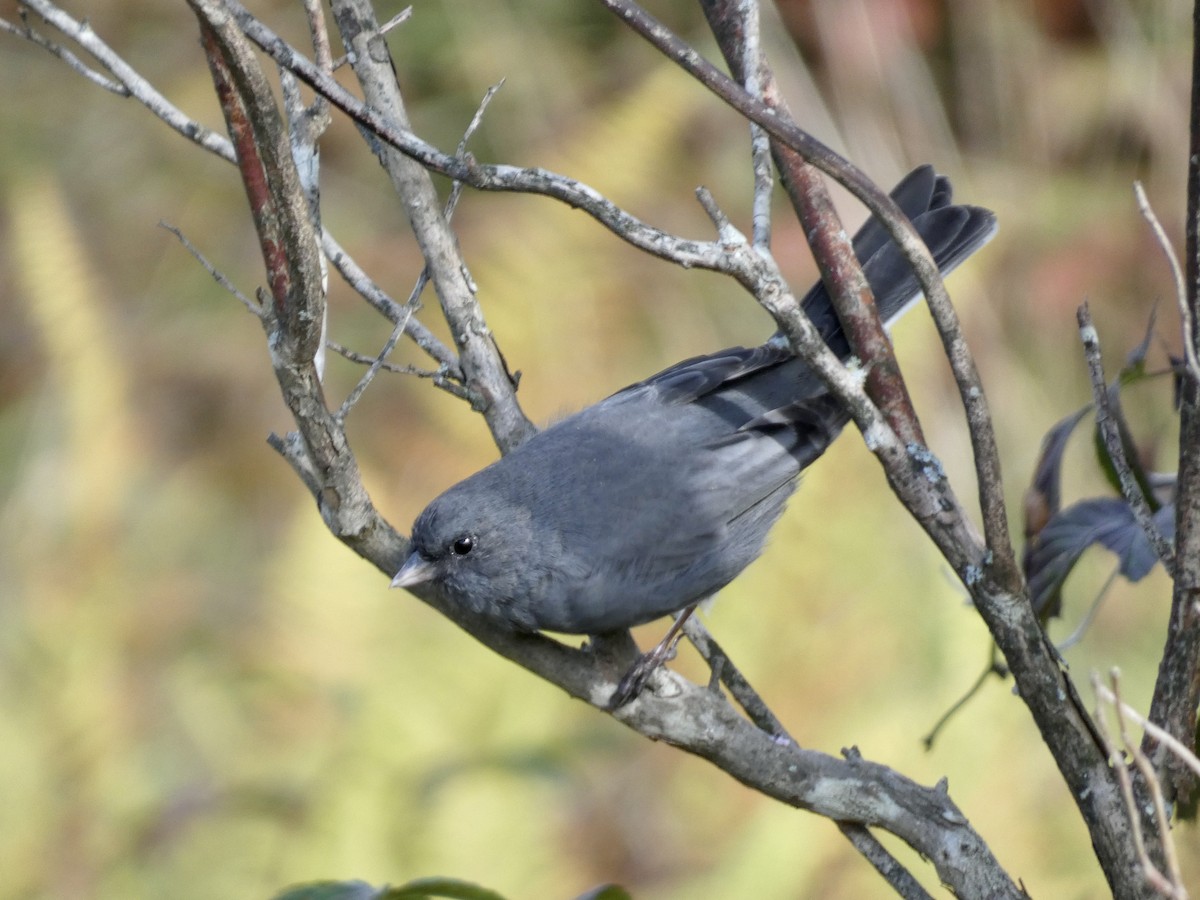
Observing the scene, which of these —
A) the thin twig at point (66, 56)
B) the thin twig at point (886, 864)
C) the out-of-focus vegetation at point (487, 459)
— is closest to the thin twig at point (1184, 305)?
the thin twig at point (886, 864)

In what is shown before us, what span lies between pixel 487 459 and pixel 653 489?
6.51 ft

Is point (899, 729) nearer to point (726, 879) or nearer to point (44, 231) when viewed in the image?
point (726, 879)

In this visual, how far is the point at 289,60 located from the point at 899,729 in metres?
3.15

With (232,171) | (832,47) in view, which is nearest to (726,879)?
(832,47)

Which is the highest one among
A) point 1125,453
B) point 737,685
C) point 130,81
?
point 130,81

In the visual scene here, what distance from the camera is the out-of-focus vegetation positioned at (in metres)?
3.97

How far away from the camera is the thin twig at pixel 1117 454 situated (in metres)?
1.67

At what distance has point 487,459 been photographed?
454 cm

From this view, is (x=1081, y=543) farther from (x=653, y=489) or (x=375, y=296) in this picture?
(x=375, y=296)

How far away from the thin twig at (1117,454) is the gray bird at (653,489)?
86 cm

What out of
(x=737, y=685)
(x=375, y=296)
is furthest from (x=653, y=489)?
(x=375, y=296)

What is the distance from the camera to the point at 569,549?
2.54 m

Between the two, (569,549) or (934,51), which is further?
(934,51)

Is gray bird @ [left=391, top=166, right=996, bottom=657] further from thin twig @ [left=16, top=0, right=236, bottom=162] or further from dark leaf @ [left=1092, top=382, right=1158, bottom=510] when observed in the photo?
thin twig @ [left=16, top=0, right=236, bottom=162]
